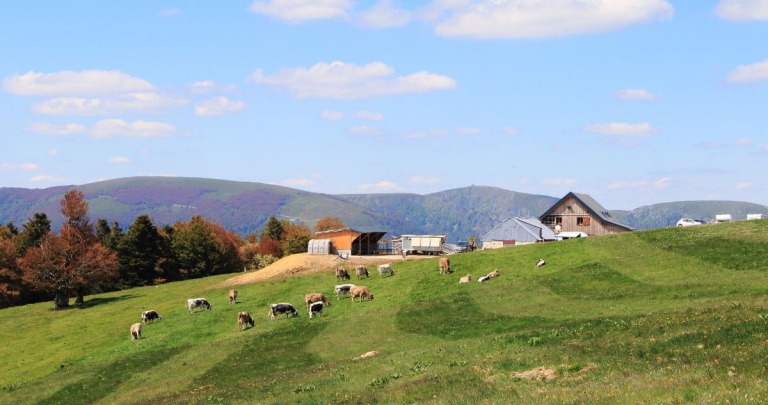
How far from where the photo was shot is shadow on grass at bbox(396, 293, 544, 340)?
43.8 meters

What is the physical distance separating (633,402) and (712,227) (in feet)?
196

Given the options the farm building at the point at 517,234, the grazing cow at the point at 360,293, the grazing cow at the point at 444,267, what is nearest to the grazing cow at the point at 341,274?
the grazing cow at the point at 444,267

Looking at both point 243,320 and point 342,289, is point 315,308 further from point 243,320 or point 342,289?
point 342,289

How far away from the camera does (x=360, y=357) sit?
39.4 meters

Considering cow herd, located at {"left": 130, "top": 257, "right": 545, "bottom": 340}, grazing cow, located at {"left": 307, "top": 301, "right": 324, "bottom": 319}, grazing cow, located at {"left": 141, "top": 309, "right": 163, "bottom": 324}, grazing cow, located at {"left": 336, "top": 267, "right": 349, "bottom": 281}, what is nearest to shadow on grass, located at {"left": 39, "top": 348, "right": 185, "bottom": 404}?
cow herd, located at {"left": 130, "top": 257, "right": 545, "bottom": 340}

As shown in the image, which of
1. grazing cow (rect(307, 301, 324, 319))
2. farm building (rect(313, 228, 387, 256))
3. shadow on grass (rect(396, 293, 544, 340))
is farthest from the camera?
farm building (rect(313, 228, 387, 256))

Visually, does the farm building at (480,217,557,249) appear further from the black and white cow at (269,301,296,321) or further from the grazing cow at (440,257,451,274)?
the black and white cow at (269,301,296,321)

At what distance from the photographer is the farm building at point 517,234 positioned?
12362 cm

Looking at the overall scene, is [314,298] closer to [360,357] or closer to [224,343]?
[224,343]

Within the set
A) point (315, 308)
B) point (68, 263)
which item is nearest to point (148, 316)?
point (315, 308)

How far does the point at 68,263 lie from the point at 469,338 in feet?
233

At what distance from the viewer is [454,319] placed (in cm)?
5022

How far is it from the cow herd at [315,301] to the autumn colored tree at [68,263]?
28009mm

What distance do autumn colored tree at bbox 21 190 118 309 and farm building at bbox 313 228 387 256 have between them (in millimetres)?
32549
